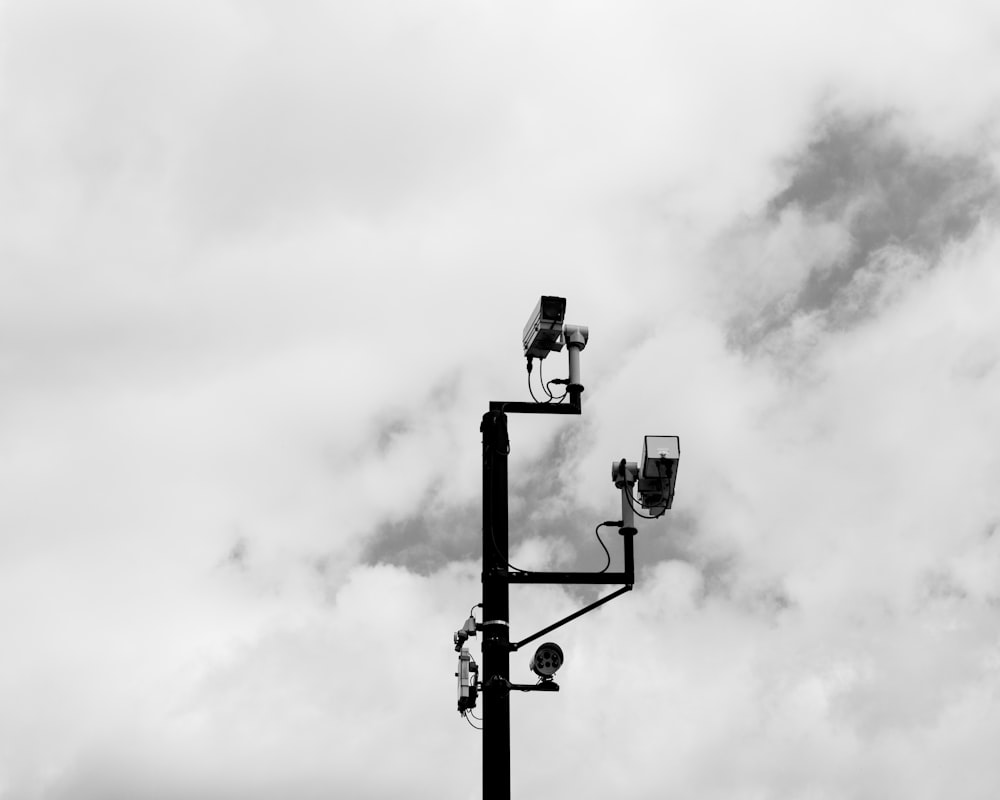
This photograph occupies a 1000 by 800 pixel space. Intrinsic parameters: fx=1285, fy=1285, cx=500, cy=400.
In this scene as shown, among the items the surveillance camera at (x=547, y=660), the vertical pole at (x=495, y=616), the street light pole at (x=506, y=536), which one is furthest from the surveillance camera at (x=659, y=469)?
the surveillance camera at (x=547, y=660)

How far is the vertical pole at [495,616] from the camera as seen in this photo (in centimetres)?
991

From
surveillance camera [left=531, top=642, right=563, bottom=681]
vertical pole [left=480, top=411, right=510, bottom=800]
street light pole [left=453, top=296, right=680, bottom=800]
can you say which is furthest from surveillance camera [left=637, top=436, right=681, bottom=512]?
surveillance camera [left=531, top=642, right=563, bottom=681]

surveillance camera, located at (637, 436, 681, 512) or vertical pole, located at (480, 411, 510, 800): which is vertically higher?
surveillance camera, located at (637, 436, 681, 512)

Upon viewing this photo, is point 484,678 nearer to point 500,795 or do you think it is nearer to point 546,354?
point 500,795

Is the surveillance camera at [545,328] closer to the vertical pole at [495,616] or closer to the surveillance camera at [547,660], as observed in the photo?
the vertical pole at [495,616]

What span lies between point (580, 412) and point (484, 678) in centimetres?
242

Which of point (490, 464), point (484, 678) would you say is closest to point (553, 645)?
point (484, 678)

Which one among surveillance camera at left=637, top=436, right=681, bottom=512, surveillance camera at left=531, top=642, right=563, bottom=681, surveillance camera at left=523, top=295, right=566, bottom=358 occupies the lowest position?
surveillance camera at left=531, top=642, right=563, bottom=681

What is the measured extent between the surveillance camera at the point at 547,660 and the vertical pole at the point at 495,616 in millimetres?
273

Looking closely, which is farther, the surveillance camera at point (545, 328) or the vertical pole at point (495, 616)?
the surveillance camera at point (545, 328)

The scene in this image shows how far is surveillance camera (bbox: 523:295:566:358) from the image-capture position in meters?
10.9

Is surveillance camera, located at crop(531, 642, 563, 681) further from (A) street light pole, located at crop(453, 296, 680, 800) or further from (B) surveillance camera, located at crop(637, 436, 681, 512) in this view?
(B) surveillance camera, located at crop(637, 436, 681, 512)

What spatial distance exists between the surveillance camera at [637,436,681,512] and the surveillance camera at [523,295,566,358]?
3.90 feet

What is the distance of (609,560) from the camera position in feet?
36.0
